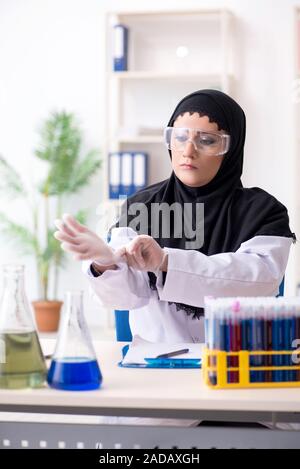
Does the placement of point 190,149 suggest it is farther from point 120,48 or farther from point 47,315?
point 47,315

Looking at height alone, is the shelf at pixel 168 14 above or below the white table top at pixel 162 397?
above

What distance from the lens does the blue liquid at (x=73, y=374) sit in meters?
1.38

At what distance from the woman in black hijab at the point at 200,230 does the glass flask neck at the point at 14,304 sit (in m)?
0.45

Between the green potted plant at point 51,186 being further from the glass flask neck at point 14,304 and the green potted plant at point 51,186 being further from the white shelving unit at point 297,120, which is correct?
the glass flask neck at point 14,304

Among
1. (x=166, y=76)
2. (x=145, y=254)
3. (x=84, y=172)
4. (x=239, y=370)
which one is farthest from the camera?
(x=84, y=172)

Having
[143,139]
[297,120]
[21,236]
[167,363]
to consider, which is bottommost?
[21,236]

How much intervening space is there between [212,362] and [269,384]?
0.37 feet

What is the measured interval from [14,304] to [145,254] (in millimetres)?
440

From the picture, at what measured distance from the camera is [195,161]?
6.91 feet

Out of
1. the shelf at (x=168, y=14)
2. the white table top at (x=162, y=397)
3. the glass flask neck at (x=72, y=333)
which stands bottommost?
the white table top at (x=162, y=397)

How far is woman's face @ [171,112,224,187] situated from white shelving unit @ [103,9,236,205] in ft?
11.0

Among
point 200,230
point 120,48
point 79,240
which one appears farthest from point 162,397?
point 120,48

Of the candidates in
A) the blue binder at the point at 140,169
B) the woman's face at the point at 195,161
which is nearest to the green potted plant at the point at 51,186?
the blue binder at the point at 140,169

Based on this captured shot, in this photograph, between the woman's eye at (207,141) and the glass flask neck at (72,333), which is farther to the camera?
the woman's eye at (207,141)
